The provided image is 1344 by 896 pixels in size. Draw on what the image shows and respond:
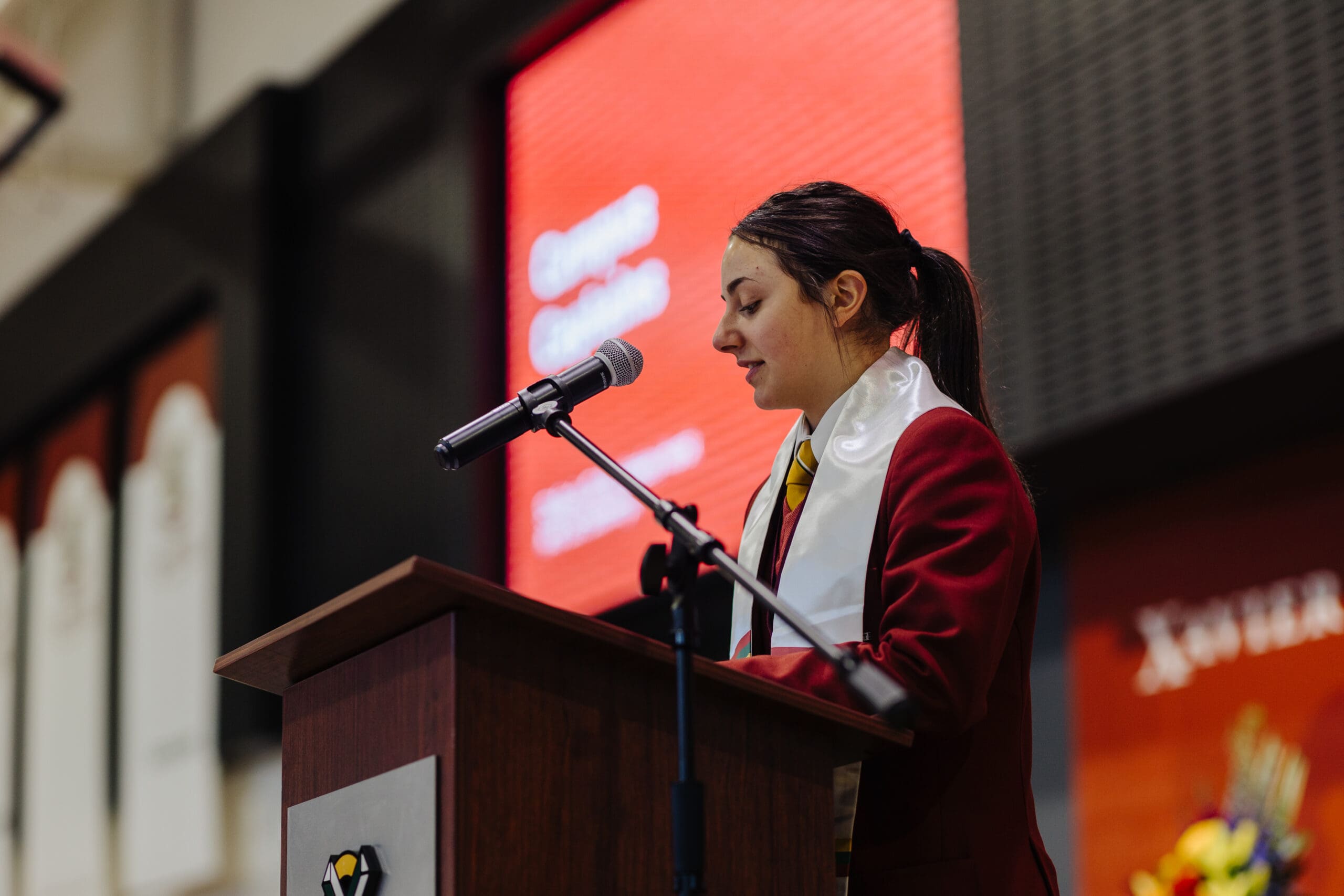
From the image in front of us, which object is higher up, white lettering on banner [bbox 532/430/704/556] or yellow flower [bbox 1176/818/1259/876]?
white lettering on banner [bbox 532/430/704/556]

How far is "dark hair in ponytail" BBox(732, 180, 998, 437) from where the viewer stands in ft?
6.11

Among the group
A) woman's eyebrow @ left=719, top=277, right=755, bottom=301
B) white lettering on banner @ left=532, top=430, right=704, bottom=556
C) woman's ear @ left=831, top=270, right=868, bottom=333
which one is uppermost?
white lettering on banner @ left=532, top=430, right=704, bottom=556

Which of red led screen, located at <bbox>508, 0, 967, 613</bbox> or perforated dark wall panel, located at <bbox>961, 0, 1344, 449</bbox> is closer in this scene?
perforated dark wall panel, located at <bbox>961, 0, 1344, 449</bbox>

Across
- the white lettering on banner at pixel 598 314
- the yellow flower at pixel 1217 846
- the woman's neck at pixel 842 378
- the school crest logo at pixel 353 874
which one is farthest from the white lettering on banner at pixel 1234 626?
the school crest logo at pixel 353 874

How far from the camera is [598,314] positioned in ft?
14.2

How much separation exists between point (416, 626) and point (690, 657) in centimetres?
21

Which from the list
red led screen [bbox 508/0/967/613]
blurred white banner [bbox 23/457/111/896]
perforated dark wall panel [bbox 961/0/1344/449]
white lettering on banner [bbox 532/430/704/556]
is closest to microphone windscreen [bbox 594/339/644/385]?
perforated dark wall panel [bbox 961/0/1344/449]

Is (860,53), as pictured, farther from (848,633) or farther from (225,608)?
(225,608)

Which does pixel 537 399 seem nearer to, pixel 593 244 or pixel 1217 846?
pixel 1217 846

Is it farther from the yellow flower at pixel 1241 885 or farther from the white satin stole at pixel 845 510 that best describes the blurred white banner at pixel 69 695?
the white satin stole at pixel 845 510

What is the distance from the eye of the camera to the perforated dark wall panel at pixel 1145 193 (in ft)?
9.51

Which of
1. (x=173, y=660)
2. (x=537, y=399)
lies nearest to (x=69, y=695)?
(x=173, y=660)

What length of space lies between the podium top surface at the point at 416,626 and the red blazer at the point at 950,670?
0.07 metres

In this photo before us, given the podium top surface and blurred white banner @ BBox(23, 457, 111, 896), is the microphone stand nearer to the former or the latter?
the podium top surface
